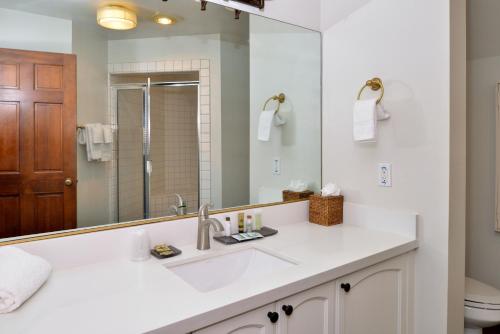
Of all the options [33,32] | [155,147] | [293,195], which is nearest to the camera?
[33,32]

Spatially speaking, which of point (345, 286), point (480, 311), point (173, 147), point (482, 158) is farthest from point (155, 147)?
point (482, 158)

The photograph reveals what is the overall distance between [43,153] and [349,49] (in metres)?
1.67

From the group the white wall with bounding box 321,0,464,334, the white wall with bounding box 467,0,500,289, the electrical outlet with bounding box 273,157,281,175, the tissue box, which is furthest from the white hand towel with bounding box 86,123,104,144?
the white wall with bounding box 467,0,500,289

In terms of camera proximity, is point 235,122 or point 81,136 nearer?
point 81,136

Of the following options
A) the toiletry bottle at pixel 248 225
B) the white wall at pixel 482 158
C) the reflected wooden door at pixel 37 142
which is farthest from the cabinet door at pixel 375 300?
the white wall at pixel 482 158

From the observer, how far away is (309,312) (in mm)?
1227

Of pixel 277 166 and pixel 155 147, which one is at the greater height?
pixel 155 147

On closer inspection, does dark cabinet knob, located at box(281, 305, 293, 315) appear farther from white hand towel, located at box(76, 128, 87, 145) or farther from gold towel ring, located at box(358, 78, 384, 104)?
gold towel ring, located at box(358, 78, 384, 104)

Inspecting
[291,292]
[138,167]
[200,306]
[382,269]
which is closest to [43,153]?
[138,167]

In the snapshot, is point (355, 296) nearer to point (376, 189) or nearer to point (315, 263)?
point (315, 263)

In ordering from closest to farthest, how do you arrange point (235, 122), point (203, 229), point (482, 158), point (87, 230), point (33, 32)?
1. point (33, 32)
2. point (87, 230)
3. point (203, 229)
4. point (235, 122)
5. point (482, 158)

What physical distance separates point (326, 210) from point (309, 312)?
31.1 inches

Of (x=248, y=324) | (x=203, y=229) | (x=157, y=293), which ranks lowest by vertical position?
(x=248, y=324)

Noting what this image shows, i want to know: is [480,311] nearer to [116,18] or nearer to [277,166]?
[277,166]
